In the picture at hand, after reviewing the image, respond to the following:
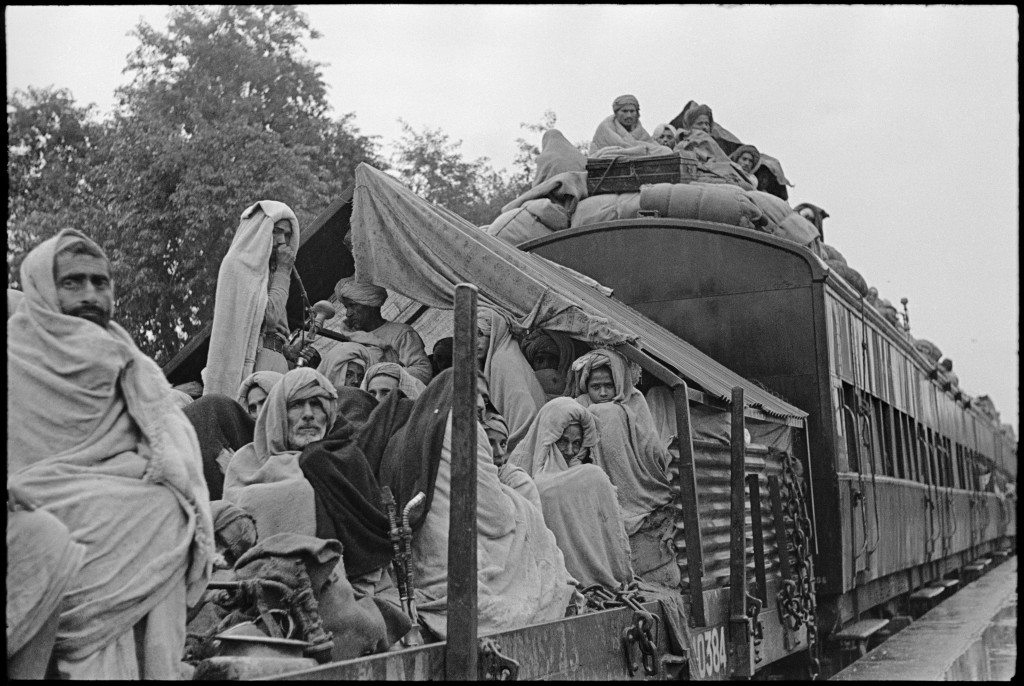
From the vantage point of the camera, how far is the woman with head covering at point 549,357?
9.07m

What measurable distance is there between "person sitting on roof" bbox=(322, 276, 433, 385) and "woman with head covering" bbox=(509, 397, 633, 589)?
1524 millimetres

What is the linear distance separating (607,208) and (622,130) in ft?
5.64

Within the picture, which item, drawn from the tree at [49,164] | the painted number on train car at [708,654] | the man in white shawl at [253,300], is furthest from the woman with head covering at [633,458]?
the tree at [49,164]

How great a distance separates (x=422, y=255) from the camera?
8812 mm

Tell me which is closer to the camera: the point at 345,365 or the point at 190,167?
the point at 345,365

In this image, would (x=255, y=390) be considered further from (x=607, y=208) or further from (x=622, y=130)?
(x=622, y=130)

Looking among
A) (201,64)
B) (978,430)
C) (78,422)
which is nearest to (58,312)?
(78,422)

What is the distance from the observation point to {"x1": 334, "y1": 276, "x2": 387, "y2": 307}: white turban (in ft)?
29.4

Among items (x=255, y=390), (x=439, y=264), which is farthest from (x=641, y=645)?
(x=439, y=264)

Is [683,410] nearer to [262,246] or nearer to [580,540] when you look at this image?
[580,540]

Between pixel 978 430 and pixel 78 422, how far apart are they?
24990mm

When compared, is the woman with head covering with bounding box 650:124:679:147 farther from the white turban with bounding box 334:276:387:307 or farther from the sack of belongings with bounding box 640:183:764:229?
the white turban with bounding box 334:276:387:307

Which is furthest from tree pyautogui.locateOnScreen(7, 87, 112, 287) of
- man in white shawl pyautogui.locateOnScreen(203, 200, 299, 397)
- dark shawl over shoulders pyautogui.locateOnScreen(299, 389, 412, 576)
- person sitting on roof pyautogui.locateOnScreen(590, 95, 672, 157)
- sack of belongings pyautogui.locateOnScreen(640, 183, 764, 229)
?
dark shawl over shoulders pyautogui.locateOnScreen(299, 389, 412, 576)

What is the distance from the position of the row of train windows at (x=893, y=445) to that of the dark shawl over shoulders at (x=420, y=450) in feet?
20.9
